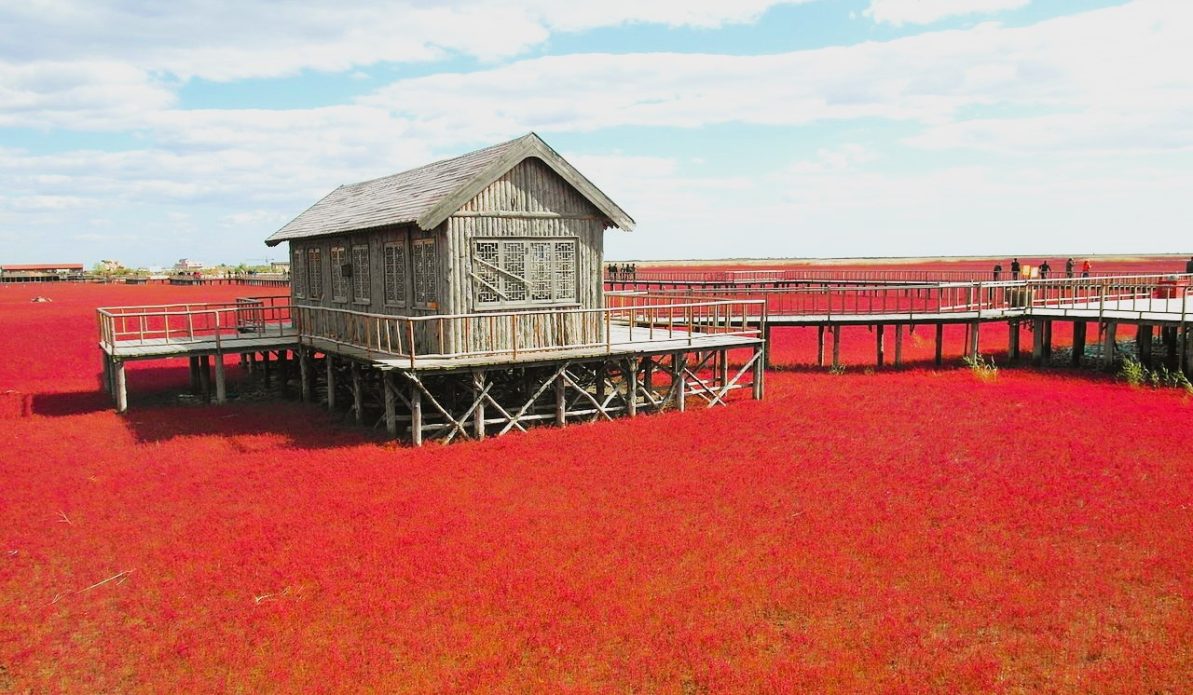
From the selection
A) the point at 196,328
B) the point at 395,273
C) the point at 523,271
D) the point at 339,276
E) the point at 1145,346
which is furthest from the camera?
the point at 1145,346

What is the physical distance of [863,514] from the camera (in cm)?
1378

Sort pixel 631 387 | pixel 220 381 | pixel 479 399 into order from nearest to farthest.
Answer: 1. pixel 479 399
2. pixel 631 387
3. pixel 220 381

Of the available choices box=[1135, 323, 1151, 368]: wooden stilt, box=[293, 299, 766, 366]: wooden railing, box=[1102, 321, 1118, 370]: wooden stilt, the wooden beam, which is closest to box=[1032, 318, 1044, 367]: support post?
box=[1102, 321, 1118, 370]: wooden stilt

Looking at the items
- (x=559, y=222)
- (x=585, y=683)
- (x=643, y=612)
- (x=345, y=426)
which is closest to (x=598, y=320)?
(x=559, y=222)

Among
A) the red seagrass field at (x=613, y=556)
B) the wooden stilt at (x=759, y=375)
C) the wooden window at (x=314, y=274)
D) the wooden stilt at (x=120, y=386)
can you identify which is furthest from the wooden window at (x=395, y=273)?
the wooden stilt at (x=759, y=375)

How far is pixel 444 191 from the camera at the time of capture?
19078 millimetres

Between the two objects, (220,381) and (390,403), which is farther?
(220,381)

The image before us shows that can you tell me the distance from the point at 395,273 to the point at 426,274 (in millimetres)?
1689

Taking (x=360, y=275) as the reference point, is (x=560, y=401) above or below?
below

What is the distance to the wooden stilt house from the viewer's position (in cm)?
1900

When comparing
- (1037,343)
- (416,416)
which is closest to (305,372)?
(416,416)

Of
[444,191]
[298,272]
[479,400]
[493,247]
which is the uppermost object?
[444,191]

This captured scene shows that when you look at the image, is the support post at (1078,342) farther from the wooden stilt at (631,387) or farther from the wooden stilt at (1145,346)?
the wooden stilt at (631,387)

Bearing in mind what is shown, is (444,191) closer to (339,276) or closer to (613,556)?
(339,276)
